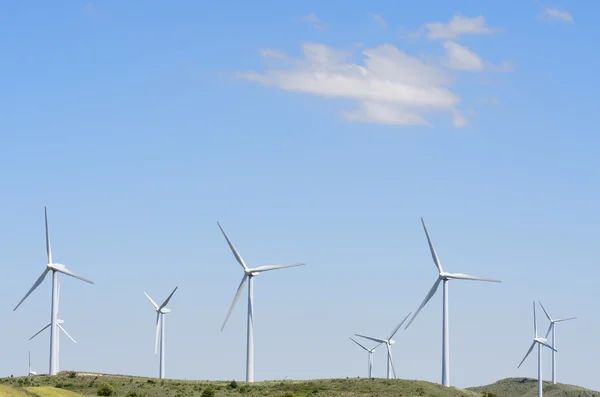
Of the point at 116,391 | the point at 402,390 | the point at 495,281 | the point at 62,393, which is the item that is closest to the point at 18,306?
the point at 116,391

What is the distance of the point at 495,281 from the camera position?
197375 millimetres

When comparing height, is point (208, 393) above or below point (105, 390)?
below

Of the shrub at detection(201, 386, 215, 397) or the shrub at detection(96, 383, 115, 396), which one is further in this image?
the shrub at detection(201, 386, 215, 397)

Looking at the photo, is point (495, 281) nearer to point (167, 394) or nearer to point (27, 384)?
point (167, 394)

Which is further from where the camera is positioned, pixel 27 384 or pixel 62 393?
pixel 27 384

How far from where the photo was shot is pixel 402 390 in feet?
655

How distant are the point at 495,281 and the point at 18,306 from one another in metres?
85.4

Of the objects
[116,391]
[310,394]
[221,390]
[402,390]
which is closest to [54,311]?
[116,391]

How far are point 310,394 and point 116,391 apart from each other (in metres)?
34.1

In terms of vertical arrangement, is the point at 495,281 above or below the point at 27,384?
above

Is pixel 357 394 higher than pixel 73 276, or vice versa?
pixel 73 276

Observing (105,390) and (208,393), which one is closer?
(105,390)

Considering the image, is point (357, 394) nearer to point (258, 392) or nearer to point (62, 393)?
point (258, 392)

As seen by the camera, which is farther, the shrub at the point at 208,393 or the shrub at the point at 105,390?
the shrub at the point at 208,393
